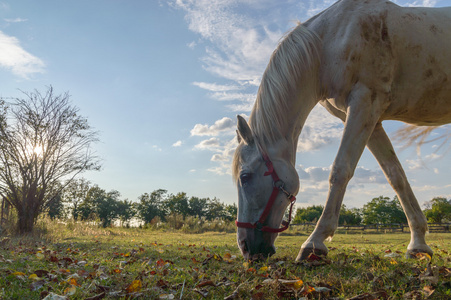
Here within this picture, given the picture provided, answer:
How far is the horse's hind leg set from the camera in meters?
3.97

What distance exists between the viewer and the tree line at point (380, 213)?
45.9 m

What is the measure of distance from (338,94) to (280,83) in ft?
2.16

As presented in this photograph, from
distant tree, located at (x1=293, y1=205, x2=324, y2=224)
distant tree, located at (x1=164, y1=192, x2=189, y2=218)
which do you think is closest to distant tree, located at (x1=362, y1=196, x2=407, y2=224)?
distant tree, located at (x1=293, y1=205, x2=324, y2=224)

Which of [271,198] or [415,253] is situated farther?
[415,253]

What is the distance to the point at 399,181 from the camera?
13.3 ft

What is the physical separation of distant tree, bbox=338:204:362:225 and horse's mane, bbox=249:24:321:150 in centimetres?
4687

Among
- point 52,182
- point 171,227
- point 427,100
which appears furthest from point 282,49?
point 171,227

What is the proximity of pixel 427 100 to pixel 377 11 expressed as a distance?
1233 millimetres

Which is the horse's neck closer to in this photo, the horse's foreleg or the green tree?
the horse's foreleg

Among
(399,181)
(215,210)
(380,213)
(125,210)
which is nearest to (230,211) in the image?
(215,210)

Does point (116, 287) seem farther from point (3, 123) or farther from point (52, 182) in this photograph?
point (3, 123)

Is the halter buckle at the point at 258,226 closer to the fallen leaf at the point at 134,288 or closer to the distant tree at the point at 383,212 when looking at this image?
the fallen leaf at the point at 134,288

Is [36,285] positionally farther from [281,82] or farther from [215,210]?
[215,210]

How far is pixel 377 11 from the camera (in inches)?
145
